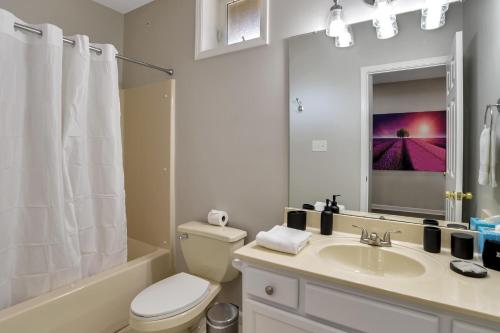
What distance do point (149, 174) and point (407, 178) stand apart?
189cm

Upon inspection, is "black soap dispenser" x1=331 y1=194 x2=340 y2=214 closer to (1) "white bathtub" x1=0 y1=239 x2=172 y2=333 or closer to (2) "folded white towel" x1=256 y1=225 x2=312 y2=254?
(2) "folded white towel" x1=256 y1=225 x2=312 y2=254

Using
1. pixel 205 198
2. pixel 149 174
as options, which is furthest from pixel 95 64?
pixel 205 198

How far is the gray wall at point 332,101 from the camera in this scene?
1384 millimetres

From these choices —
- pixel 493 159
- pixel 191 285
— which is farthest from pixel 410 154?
pixel 191 285

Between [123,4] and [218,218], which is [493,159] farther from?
[123,4]

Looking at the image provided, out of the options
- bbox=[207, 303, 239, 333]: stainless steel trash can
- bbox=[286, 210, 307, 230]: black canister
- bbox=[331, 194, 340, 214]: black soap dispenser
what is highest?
bbox=[331, 194, 340, 214]: black soap dispenser

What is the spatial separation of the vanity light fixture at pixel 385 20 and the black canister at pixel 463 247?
1015 mm

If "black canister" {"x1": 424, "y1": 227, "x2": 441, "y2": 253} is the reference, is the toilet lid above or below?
below

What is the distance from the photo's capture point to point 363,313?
935mm

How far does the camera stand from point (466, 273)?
97cm

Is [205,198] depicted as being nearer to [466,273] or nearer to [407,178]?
[407,178]

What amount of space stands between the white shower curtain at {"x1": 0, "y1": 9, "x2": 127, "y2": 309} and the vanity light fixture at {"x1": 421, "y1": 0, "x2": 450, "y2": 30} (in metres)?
1.85

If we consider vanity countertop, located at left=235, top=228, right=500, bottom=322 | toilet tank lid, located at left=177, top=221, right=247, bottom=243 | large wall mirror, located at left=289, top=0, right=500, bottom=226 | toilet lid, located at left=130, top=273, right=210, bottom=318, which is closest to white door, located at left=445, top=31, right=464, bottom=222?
large wall mirror, located at left=289, top=0, right=500, bottom=226

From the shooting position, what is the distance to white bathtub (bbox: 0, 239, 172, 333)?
50.7 inches
